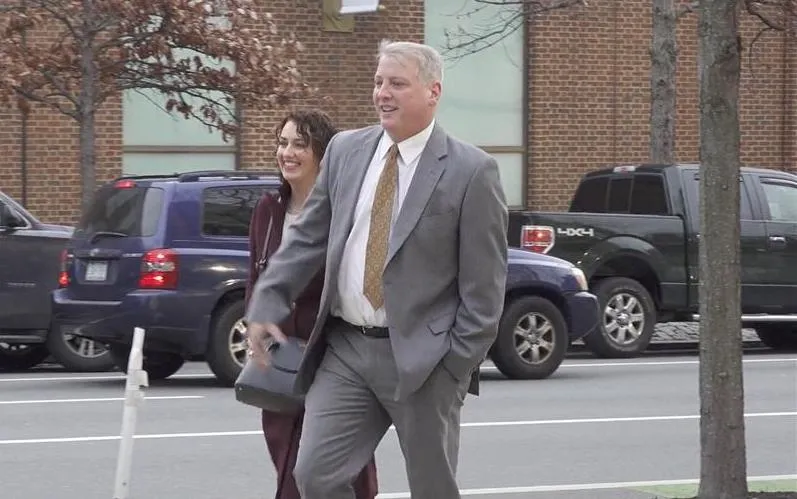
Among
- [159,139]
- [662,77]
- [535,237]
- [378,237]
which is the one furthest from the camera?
[159,139]

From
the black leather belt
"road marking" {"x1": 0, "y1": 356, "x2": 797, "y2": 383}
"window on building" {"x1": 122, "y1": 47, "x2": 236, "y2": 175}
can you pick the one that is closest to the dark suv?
"road marking" {"x1": 0, "y1": 356, "x2": 797, "y2": 383}

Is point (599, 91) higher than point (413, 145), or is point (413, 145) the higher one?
point (599, 91)

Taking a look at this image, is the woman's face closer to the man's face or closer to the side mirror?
the man's face

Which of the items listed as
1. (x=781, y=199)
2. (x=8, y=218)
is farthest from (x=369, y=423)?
(x=781, y=199)

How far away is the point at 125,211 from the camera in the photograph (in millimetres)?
13289

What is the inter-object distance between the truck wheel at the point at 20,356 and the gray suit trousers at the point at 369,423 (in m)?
10.9

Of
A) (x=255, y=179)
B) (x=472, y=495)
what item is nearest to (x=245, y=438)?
(x=472, y=495)

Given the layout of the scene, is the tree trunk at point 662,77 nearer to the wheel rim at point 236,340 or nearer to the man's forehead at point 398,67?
the wheel rim at point 236,340

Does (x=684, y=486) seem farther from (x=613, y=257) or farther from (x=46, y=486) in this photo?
(x=613, y=257)

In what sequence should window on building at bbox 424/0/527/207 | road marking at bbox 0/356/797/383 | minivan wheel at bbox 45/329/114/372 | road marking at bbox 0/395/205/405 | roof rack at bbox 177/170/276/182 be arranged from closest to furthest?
1. road marking at bbox 0/395/205/405
2. roof rack at bbox 177/170/276/182
3. road marking at bbox 0/356/797/383
4. minivan wheel at bbox 45/329/114/372
5. window on building at bbox 424/0/527/207

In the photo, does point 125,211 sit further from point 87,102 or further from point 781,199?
point 781,199

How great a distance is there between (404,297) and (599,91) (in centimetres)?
1787

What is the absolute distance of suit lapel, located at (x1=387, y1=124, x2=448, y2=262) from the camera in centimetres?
503

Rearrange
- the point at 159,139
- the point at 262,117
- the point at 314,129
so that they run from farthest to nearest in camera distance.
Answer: the point at 262,117, the point at 159,139, the point at 314,129
